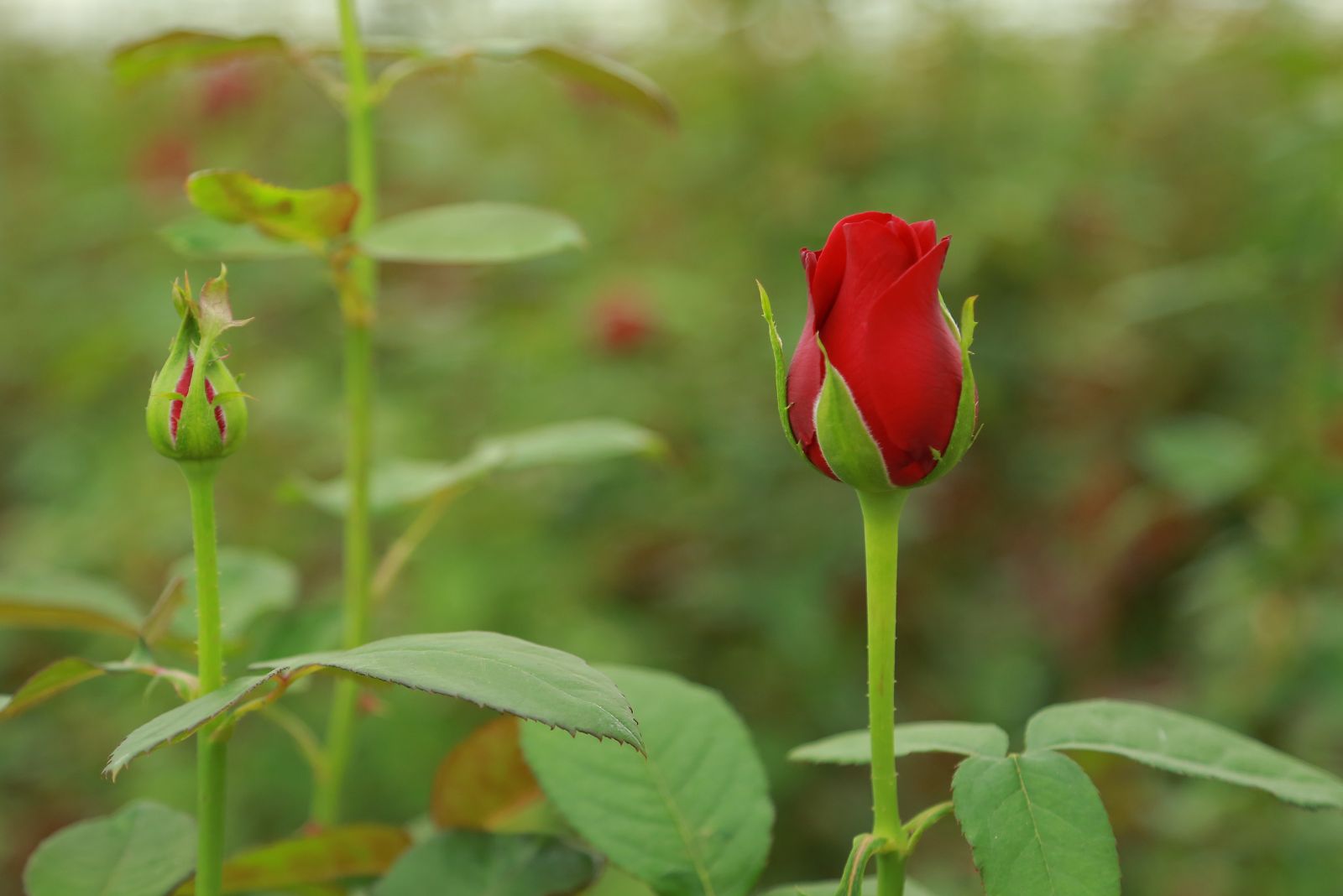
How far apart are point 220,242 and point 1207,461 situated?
1238mm

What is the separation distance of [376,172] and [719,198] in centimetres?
78

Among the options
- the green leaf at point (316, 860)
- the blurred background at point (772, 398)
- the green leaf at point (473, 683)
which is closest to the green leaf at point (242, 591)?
the green leaf at point (316, 860)

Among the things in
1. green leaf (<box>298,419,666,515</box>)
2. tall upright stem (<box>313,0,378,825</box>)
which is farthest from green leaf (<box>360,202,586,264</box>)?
green leaf (<box>298,419,666,515</box>)

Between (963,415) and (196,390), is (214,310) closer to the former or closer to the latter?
(196,390)

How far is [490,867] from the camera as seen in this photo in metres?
0.50

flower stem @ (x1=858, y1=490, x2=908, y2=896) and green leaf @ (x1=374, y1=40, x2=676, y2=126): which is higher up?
green leaf @ (x1=374, y1=40, x2=676, y2=126)

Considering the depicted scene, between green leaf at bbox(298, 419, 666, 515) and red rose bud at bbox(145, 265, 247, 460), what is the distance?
308 millimetres

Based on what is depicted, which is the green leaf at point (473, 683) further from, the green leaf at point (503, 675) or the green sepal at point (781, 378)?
the green sepal at point (781, 378)

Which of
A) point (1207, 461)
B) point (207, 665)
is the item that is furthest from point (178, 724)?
point (1207, 461)

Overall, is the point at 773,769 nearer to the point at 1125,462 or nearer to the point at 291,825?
the point at 291,825

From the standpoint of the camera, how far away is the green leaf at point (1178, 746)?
425mm

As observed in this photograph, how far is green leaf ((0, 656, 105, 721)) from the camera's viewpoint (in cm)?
40

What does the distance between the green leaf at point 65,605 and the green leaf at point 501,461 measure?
0.59ft

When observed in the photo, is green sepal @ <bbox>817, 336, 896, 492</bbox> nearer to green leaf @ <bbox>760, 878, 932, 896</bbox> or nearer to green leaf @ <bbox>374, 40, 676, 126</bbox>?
green leaf @ <bbox>760, 878, 932, 896</bbox>
